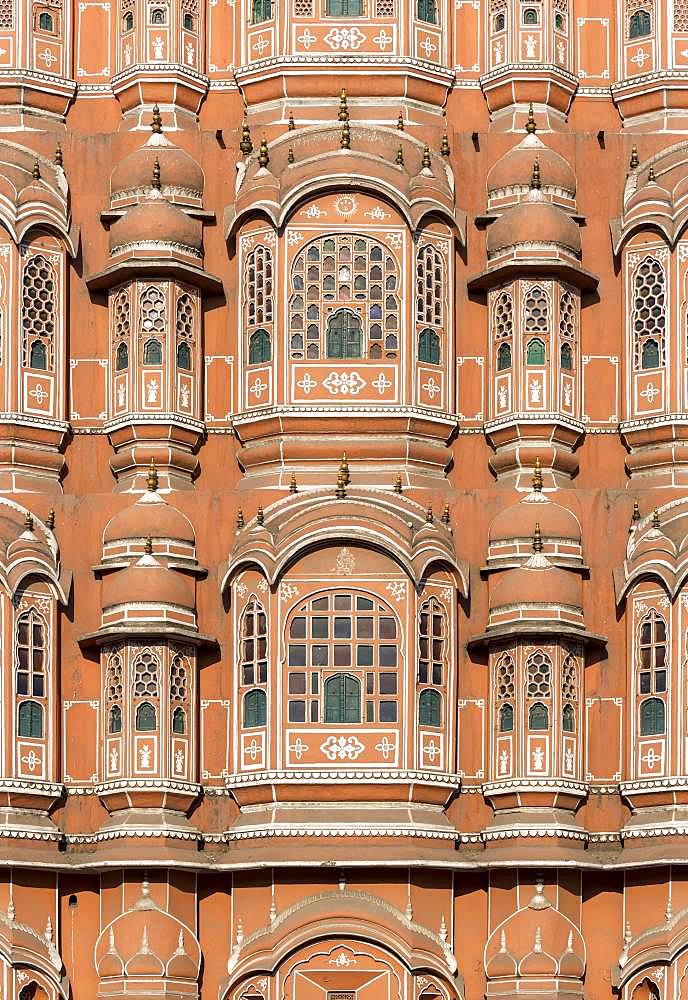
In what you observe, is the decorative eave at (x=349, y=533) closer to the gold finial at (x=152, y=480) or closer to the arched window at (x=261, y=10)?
the gold finial at (x=152, y=480)

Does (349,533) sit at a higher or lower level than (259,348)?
lower

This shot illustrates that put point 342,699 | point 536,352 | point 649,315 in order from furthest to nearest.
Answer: point 649,315, point 536,352, point 342,699

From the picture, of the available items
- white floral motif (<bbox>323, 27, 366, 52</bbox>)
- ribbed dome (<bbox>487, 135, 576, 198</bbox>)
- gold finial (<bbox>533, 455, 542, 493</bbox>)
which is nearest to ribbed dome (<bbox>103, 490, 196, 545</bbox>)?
gold finial (<bbox>533, 455, 542, 493</bbox>)

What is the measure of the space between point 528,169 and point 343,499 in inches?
201

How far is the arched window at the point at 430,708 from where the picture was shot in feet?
123

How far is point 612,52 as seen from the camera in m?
40.8

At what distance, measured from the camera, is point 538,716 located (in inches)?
1480

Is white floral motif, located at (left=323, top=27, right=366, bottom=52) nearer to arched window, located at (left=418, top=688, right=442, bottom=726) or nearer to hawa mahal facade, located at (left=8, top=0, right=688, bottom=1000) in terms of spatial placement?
hawa mahal facade, located at (left=8, top=0, right=688, bottom=1000)

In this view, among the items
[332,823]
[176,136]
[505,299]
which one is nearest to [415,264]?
[505,299]

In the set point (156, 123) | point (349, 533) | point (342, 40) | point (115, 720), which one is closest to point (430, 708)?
point (349, 533)

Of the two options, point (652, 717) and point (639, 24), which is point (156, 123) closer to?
point (639, 24)

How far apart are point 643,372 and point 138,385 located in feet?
20.9

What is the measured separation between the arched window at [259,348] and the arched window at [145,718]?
4.69 meters

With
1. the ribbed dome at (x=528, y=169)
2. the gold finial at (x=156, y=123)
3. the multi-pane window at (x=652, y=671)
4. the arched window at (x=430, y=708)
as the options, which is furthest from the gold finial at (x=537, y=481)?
the gold finial at (x=156, y=123)
